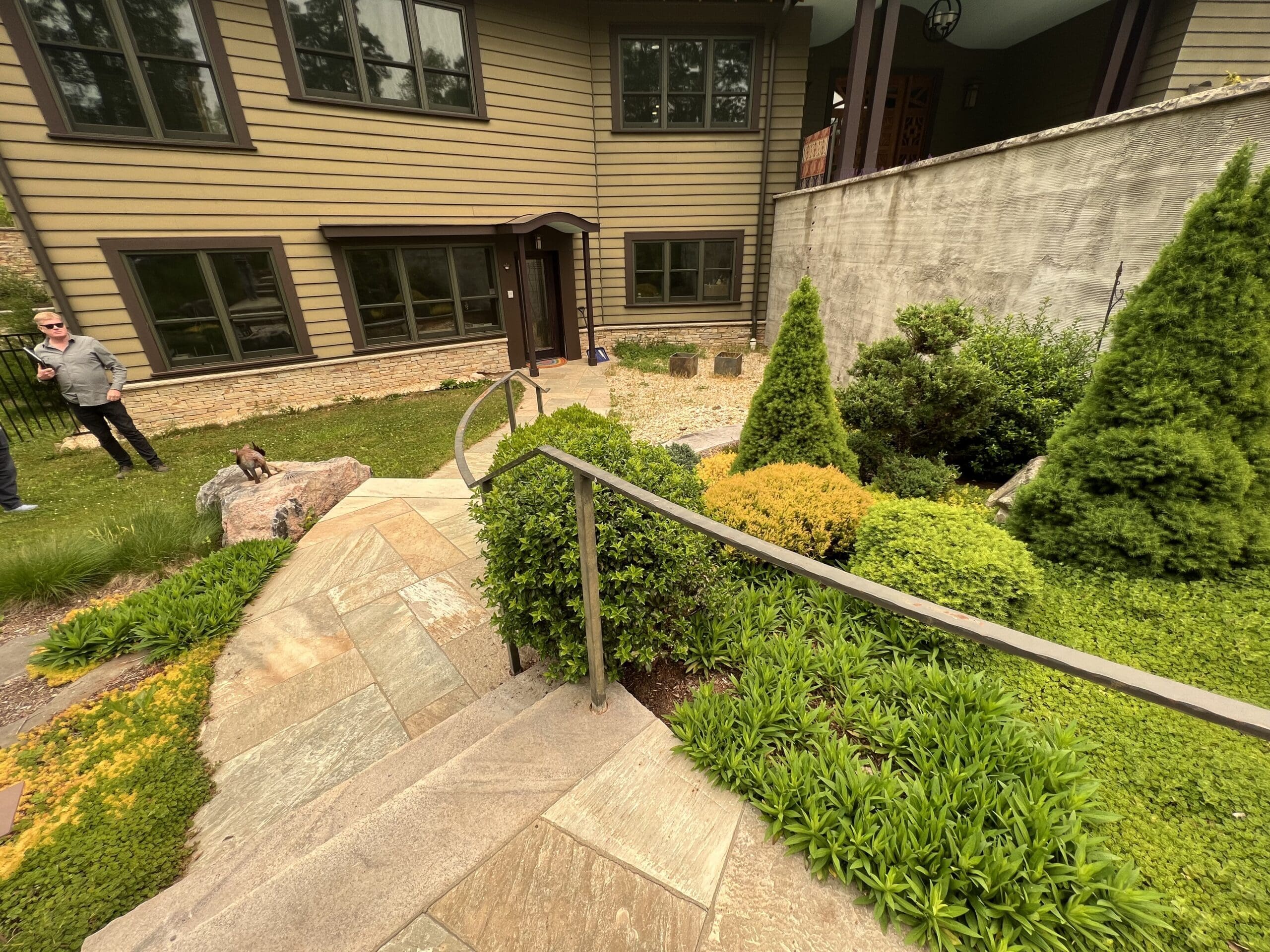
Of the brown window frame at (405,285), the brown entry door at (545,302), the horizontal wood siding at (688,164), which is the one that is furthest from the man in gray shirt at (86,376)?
the horizontal wood siding at (688,164)

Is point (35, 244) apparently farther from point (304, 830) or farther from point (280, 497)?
point (304, 830)

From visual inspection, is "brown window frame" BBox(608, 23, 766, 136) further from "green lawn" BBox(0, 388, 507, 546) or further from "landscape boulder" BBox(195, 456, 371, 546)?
"landscape boulder" BBox(195, 456, 371, 546)

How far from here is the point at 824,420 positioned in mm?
4023

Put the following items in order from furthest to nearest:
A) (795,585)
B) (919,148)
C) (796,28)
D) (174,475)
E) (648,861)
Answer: (919,148), (796,28), (174,475), (795,585), (648,861)

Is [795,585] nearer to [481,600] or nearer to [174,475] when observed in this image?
[481,600]

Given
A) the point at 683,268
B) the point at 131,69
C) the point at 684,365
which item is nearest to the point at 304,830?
the point at 684,365

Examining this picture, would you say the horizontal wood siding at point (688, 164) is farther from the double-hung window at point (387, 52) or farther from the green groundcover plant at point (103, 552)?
the green groundcover plant at point (103, 552)

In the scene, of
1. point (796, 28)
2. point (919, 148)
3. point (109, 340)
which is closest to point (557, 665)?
point (109, 340)

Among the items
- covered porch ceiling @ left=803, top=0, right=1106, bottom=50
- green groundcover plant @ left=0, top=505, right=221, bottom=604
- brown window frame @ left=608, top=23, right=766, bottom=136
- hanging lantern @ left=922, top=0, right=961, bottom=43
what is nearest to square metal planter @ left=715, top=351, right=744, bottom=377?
brown window frame @ left=608, top=23, right=766, bottom=136

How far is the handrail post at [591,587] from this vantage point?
179 cm

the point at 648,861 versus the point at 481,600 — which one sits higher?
the point at 648,861

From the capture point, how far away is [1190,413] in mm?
2826

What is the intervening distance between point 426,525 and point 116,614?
6.39 ft

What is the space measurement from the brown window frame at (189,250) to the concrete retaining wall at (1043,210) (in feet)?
30.4
